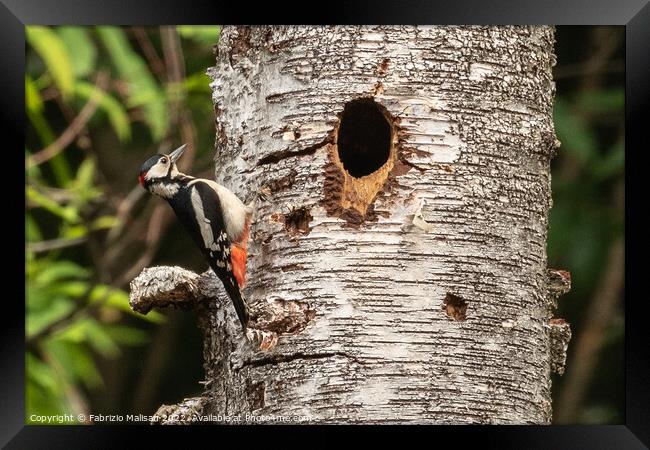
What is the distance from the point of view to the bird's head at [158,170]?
3.88 m

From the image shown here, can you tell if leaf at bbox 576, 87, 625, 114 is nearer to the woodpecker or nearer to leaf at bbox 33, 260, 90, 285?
the woodpecker

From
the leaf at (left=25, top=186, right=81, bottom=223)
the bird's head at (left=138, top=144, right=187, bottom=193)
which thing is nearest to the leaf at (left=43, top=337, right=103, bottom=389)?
the leaf at (left=25, top=186, right=81, bottom=223)

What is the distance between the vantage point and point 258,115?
119 inches

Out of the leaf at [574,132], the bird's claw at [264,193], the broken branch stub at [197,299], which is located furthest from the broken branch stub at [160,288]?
the leaf at [574,132]

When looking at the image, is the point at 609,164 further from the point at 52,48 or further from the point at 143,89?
the point at 52,48

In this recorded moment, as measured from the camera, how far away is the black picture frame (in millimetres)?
2859

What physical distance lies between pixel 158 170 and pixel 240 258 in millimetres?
838

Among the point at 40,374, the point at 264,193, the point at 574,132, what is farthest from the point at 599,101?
the point at 40,374

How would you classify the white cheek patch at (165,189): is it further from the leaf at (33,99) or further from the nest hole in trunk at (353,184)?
the nest hole in trunk at (353,184)

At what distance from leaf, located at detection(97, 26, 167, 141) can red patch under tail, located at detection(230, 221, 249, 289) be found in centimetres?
152

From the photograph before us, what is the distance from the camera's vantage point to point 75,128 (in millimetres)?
4848

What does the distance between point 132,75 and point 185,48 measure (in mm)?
498

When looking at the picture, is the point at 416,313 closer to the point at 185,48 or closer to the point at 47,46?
the point at 47,46
